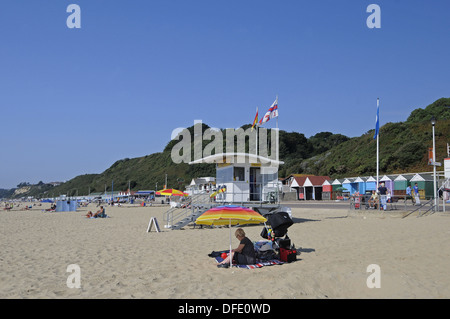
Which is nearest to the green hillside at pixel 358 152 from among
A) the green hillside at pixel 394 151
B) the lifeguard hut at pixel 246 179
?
the green hillside at pixel 394 151

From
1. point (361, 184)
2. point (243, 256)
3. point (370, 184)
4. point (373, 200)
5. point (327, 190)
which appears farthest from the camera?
point (327, 190)

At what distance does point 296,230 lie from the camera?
15.5 metres

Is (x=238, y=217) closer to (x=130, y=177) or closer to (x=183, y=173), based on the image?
(x=183, y=173)

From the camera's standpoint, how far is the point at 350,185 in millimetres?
47062

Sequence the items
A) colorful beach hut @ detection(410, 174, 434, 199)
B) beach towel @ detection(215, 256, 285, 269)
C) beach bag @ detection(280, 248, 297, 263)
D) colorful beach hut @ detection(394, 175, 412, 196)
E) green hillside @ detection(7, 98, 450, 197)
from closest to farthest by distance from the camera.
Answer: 1. beach towel @ detection(215, 256, 285, 269)
2. beach bag @ detection(280, 248, 297, 263)
3. colorful beach hut @ detection(410, 174, 434, 199)
4. colorful beach hut @ detection(394, 175, 412, 196)
5. green hillside @ detection(7, 98, 450, 197)

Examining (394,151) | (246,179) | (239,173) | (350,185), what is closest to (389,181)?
(350,185)

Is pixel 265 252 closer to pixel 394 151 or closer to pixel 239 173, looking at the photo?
pixel 239 173

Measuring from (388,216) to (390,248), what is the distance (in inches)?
373

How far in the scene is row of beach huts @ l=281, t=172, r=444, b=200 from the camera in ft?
121

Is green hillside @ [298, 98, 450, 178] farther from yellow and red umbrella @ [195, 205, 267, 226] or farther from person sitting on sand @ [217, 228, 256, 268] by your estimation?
person sitting on sand @ [217, 228, 256, 268]

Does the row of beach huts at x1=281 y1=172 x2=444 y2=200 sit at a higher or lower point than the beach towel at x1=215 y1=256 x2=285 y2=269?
higher

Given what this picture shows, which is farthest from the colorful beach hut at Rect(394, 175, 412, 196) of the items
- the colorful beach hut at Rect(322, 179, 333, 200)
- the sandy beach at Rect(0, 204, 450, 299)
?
the sandy beach at Rect(0, 204, 450, 299)
